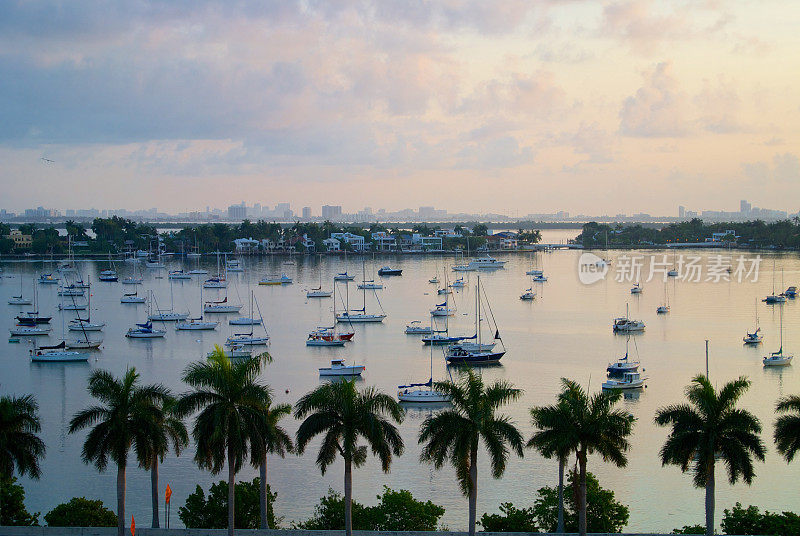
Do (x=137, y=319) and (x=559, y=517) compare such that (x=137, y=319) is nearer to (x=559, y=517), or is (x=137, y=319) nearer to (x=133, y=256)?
(x=559, y=517)

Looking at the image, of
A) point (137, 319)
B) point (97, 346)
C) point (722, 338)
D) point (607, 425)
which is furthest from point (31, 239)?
point (607, 425)

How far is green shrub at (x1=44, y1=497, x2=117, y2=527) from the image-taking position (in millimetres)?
11930

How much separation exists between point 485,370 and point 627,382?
5810 millimetres

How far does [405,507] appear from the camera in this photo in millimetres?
12203

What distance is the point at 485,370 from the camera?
30469mm

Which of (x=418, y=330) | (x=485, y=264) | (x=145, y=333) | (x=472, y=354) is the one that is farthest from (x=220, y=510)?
(x=485, y=264)

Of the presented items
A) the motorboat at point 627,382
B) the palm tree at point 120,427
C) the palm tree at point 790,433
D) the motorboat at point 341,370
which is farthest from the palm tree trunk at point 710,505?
the motorboat at point 341,370

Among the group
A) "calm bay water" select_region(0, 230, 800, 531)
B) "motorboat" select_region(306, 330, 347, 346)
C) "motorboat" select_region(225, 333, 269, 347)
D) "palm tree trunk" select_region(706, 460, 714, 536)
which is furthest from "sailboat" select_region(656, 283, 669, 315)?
"palm tree trunk" select_region(706, 460, 714, 536)

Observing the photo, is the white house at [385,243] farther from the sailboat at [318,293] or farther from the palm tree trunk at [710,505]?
the palm tree trunk at [710,505]

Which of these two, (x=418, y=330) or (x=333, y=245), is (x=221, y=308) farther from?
(x=333, y=245)

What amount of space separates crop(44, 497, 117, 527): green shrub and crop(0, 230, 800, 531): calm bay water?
3.39m

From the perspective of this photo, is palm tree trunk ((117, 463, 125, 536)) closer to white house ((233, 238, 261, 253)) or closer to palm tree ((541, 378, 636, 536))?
palm tree ((541, 378, 636, 536))

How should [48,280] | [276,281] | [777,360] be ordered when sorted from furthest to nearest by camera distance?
[48,280] < [276,281] < [777,360]

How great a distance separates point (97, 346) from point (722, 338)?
28278mm
